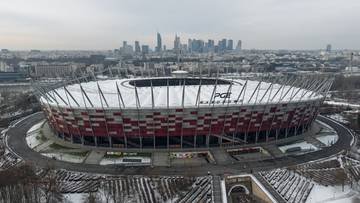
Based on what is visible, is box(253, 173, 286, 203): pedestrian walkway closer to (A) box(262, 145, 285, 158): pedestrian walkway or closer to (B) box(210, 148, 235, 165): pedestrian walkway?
(B) box(210, 148, 235, 165): pedestrian walkway

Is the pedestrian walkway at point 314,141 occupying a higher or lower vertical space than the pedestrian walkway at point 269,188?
lower

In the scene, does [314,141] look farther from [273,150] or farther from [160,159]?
[160,159]

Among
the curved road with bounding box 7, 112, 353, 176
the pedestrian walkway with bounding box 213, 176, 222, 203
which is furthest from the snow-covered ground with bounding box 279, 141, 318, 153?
the pedestrian walkway with bounding box 213, 176, 222, 203

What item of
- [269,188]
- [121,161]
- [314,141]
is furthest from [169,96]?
[269,188]

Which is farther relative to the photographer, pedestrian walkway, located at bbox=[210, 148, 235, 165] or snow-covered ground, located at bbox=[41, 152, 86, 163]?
snow-covered ground, located at bbox=[41, 152, 86, 163]

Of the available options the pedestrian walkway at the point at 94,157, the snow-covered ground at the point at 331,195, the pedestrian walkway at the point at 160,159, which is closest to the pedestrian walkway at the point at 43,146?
the pedestrian walkway at the point at 94,157

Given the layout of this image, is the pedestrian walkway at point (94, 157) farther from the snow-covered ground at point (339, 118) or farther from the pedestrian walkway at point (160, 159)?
the snow-covered ground at point (339, 118)

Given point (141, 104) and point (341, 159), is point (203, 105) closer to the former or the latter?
point (141, 104)
